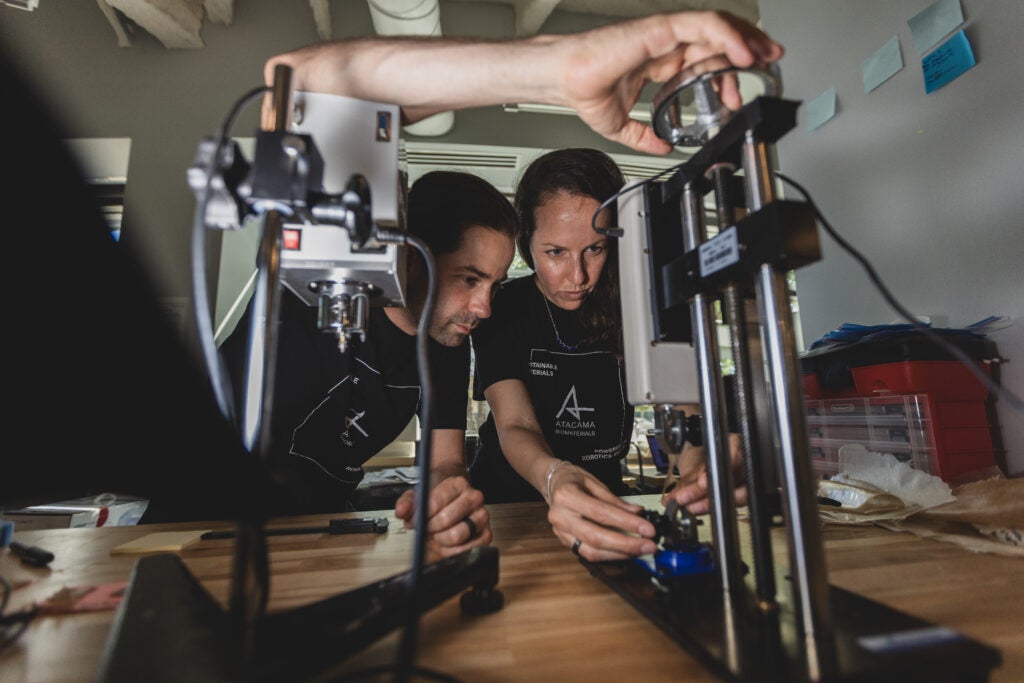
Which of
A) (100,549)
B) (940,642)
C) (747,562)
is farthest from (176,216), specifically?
(940,642)

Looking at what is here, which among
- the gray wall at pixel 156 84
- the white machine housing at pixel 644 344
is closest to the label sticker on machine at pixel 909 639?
the white machine housing at pixel 644 344

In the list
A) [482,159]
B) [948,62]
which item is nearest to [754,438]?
[948,62]

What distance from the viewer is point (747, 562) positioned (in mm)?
652

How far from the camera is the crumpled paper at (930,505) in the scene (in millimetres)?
703

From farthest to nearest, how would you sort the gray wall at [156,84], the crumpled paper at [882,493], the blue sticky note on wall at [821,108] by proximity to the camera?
the gray wall at [156,84] → the blue sticky note on wall at [821,108] → the crumpled paper at [882,493]

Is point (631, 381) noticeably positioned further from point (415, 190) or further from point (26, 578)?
point (415, 190)

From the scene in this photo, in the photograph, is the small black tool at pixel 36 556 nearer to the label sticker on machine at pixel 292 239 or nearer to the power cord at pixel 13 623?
the power cord at pixel 13 623

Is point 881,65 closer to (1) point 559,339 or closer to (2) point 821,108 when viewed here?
(2) point 821,108

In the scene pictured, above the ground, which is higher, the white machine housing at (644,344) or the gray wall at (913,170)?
the gray wall at (913,170)

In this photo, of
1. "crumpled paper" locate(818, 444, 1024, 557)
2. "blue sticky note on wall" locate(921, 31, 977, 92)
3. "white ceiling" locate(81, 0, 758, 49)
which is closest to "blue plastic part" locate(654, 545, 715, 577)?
"crumpled paper" locate(818, 444, 1024, 557)

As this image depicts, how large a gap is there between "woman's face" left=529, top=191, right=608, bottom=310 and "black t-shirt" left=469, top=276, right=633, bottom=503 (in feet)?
0.44

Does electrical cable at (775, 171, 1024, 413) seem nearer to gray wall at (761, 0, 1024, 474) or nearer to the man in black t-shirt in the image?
the man in black t-shirt

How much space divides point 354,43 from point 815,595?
0.84 meters

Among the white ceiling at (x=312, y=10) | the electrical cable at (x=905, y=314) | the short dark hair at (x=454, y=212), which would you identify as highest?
the white ceiling at (x=312, y=10)
